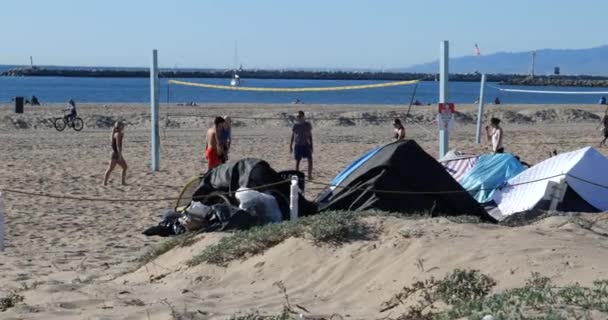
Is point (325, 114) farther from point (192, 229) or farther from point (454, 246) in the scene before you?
point (454, 246)

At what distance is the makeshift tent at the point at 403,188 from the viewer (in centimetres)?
1115

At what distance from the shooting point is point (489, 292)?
6.80m

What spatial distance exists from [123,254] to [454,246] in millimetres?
4092

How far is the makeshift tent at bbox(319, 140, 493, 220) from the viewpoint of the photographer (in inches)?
439

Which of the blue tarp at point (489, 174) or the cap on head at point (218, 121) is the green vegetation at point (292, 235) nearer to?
the blue tarp at point (489, 174)

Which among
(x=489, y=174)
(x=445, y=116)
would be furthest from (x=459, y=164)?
(x=445, y=116)

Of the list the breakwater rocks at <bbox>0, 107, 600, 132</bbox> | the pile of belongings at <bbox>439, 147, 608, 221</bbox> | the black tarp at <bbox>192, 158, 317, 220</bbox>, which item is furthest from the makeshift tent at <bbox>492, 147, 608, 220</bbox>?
the breakwater rocks at <bbox>0, 107, 600, 132</bbox>

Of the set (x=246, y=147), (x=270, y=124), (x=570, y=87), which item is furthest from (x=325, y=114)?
(x=570, y=87)

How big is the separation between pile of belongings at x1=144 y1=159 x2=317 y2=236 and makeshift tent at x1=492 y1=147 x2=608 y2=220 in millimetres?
2535

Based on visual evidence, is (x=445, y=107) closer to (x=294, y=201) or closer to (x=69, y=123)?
(x=294, y=201)

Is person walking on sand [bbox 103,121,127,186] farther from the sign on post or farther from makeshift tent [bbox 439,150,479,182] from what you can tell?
makeshift tent [bbox 439,150,479,182]

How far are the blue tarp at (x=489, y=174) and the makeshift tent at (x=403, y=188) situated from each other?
1.54 metres

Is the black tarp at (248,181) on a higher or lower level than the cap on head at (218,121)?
lower

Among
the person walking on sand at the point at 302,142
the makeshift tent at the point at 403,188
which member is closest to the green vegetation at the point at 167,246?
the makeshift tent at the point at 403,188
